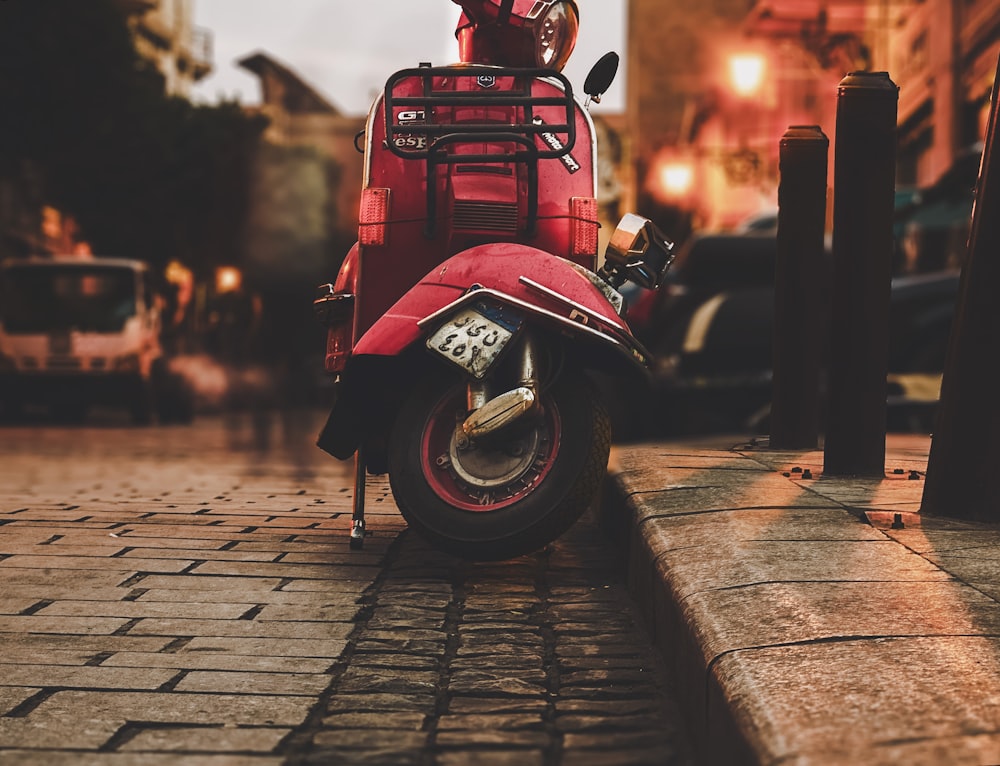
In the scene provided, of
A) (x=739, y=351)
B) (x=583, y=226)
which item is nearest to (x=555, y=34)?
(x=583, y=226)

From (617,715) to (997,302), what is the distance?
1.82 m

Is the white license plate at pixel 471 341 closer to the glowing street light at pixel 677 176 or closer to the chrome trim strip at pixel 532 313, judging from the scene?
the chrome trim strip at pixel 532 313

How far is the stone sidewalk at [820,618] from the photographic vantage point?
2229 millimetres

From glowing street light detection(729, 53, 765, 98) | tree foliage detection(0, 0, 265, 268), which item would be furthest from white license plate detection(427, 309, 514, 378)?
glowing street light detection(729, 53, 765, 98)

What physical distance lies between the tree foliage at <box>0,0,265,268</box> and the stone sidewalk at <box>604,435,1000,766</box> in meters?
12.8

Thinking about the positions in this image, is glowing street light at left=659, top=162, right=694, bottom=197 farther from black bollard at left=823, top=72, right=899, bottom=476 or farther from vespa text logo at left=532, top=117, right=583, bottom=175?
vespa text logo at left=532, top=117, right=583, bottom=175

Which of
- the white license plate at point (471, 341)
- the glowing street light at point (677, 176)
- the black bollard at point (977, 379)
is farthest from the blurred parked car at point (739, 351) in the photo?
the glowing street light at point (677, 176)

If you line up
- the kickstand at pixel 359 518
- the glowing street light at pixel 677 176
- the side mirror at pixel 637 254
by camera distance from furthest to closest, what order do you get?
the glowing street light at pixel 677 176 → the kickstand at pixel 359 518 → the side mirror at pixel 637 254

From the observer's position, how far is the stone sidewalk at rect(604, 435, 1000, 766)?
223cm

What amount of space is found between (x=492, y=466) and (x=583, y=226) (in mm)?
1041

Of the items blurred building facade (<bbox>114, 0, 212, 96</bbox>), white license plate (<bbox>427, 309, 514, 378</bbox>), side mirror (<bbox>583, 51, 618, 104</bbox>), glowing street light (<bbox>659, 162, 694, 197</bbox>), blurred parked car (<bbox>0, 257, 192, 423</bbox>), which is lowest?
blurred parked car (<bbox>0, 257, 192, 423</bbox>)

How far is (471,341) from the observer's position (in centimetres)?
433

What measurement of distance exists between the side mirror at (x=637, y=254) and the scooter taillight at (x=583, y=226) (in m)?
0.17

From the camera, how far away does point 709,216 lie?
46938 mm
